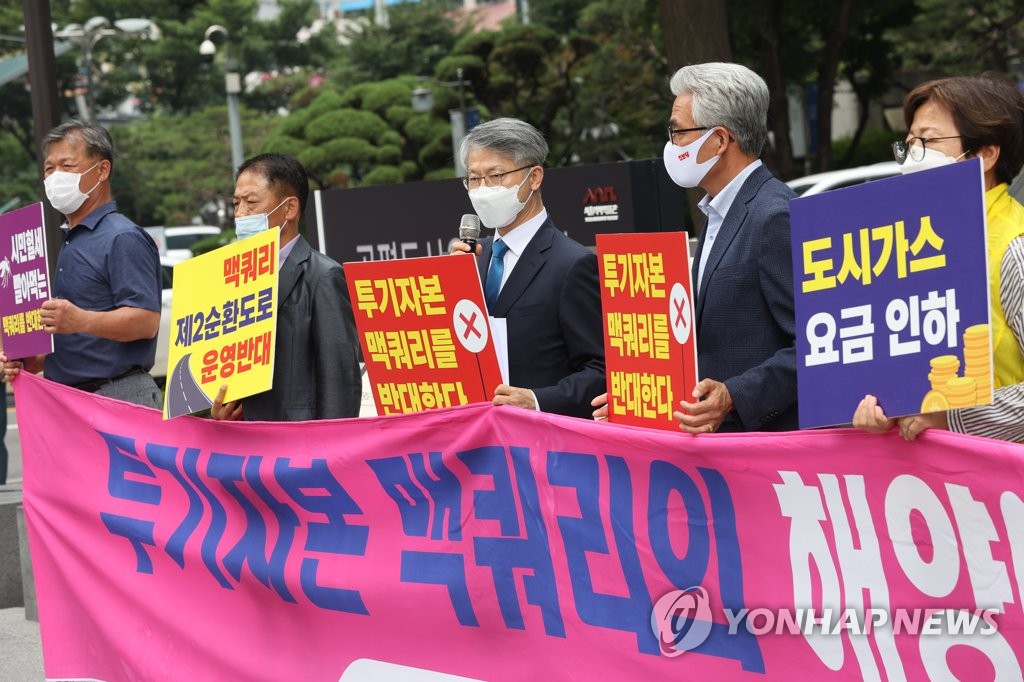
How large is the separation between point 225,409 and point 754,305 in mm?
1718

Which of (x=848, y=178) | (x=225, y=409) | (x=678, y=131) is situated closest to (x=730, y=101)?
(x=678, y=131)

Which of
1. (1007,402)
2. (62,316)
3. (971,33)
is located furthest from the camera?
(971,33)

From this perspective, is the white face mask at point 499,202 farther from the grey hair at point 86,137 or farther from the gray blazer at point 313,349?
the grey hair at point 86,137

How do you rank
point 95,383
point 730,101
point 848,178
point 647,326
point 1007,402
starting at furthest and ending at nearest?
point 848,178
point 95,383
point 730,101
point 647,326
point 1007,402

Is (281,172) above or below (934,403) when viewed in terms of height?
above

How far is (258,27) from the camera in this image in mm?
45312

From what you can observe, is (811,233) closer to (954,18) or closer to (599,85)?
(954,18)

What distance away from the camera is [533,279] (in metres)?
3.96

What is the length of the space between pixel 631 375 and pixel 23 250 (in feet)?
8.64

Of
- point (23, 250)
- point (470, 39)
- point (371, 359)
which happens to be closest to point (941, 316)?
point (371, 359)

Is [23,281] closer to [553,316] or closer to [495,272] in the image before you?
[495,272]

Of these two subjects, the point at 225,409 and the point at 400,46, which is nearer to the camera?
the point at 225,409

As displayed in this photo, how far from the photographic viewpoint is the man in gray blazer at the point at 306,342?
432 cm

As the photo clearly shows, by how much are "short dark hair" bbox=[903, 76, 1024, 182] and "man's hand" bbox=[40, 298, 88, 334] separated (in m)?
2.89
